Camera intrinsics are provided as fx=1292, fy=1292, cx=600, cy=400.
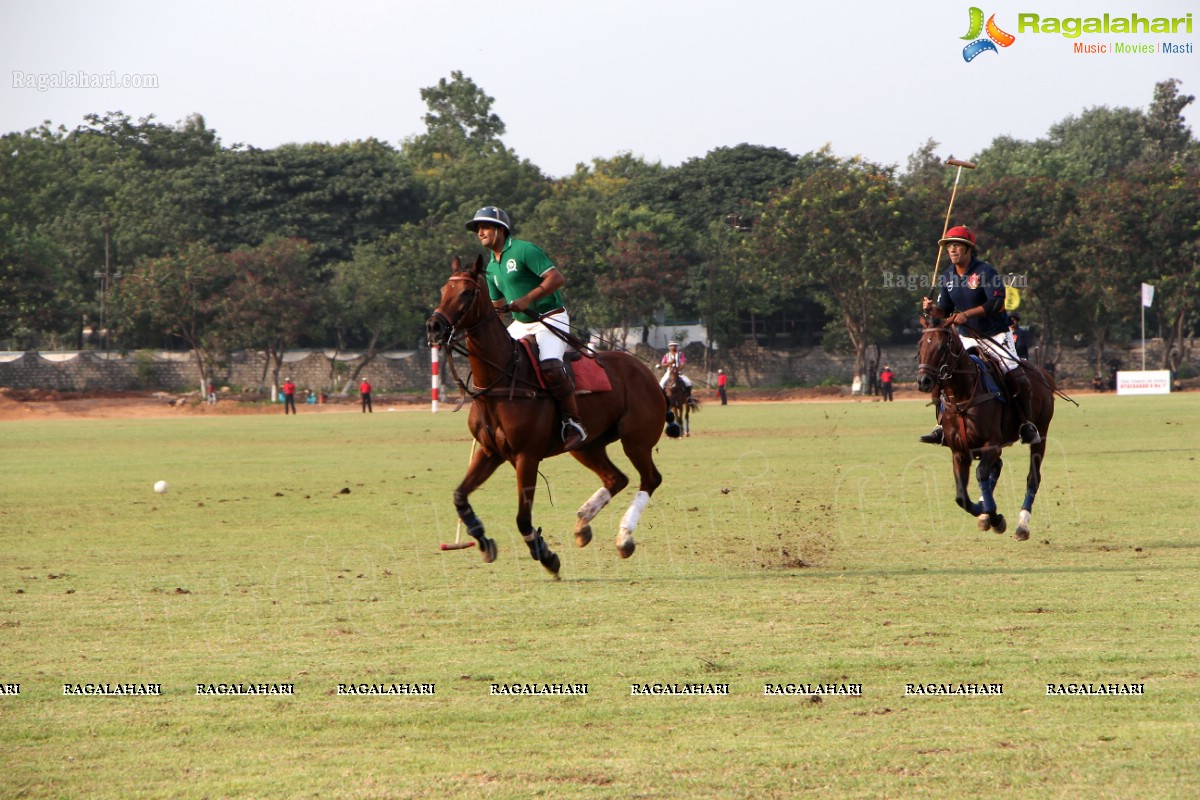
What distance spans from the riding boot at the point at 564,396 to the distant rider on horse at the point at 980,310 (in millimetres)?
4118

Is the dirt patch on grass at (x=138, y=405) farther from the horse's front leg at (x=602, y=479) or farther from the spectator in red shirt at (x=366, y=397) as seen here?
the horse's front leg at (x=602, y=479)

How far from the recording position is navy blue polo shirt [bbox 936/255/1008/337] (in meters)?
13.1

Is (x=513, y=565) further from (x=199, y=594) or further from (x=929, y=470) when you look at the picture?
(x=929, y=470)

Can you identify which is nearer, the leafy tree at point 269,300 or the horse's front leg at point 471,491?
the horse's front leg at point 471,491

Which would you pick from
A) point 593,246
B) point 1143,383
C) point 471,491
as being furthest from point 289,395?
point 471,491

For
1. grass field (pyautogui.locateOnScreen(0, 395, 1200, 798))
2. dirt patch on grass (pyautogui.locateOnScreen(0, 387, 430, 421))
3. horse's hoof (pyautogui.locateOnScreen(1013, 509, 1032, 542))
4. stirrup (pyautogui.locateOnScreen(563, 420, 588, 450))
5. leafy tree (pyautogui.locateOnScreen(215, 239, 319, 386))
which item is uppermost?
leafy tree (pyautogui.locateOnScreen(215, 239, 319, 386))

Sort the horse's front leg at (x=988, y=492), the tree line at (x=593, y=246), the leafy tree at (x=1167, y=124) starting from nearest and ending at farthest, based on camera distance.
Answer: the horse's front leg at (x=988, y=492) < the tree line at (x=593, y=246) < the leafy tree at (x=1167, y=124)

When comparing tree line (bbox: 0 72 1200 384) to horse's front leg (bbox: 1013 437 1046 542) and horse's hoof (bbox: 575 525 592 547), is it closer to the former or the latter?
horse's front leg (bbox: 1013 437 1046 542)

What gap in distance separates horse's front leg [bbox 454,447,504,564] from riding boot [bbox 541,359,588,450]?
60cm

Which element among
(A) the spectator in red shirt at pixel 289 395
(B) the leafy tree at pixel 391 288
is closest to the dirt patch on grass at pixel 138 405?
(A) the spectator in red shirt at pixel 289 395

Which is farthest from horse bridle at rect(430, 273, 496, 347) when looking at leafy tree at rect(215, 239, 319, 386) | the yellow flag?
leafy tree at rect(215, 239, 319, 386)

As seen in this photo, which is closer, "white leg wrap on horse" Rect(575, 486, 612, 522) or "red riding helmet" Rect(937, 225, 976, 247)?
"white leg wrap on horse" Rect(575, 486, 612, 522)

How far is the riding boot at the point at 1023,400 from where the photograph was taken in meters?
13.1

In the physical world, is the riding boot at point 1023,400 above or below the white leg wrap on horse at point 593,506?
above
